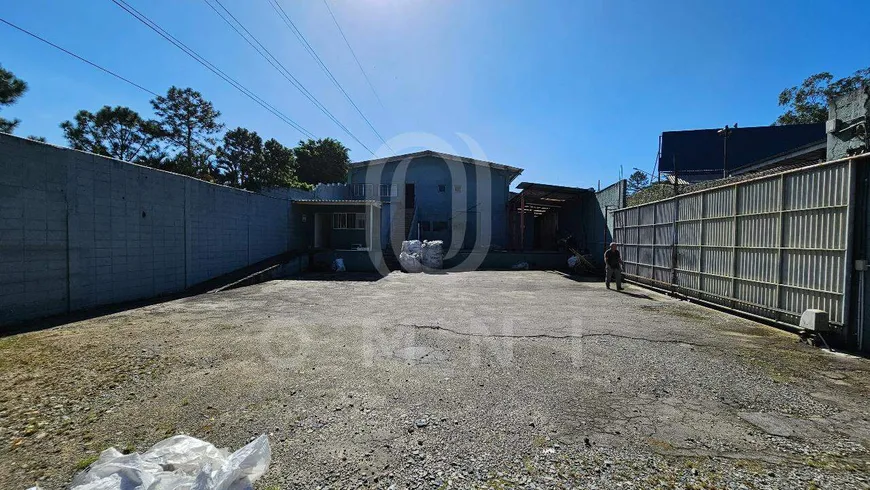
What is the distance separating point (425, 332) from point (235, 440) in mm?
3114

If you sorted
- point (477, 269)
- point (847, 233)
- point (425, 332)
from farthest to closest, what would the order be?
point (477, 269) < point (425, 332) < point (847, 233)

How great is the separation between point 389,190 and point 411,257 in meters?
7.62

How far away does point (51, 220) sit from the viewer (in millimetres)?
6141

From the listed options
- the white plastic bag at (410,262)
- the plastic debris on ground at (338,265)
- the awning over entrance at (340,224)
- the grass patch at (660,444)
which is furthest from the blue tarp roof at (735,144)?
the grass patch at (660,444)

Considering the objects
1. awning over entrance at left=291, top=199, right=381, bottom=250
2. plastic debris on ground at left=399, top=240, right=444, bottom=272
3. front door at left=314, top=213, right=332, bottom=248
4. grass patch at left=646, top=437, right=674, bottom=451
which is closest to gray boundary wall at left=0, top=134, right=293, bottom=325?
awning over entrance at left=291, top=199, right=381, bottom=250

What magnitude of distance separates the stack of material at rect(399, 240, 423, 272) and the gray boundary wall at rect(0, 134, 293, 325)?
23.6 feet

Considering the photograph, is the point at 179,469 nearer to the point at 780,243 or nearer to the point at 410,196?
the point at 780,243

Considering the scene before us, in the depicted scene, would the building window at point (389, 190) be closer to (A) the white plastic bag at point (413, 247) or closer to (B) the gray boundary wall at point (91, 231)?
(A) the white plastic bag at point (413, 247)

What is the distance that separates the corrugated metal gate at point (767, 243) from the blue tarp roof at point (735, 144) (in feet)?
49.6

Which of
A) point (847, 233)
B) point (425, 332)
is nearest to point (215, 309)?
point (425, 332)

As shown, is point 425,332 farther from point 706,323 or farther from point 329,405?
point 706,323

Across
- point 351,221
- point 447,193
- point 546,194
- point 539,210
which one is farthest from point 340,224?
point 539,210

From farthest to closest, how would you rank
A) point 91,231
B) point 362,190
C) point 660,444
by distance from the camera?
point 362,190 < point 91,231 < point 660,444

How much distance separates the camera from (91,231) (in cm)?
683
